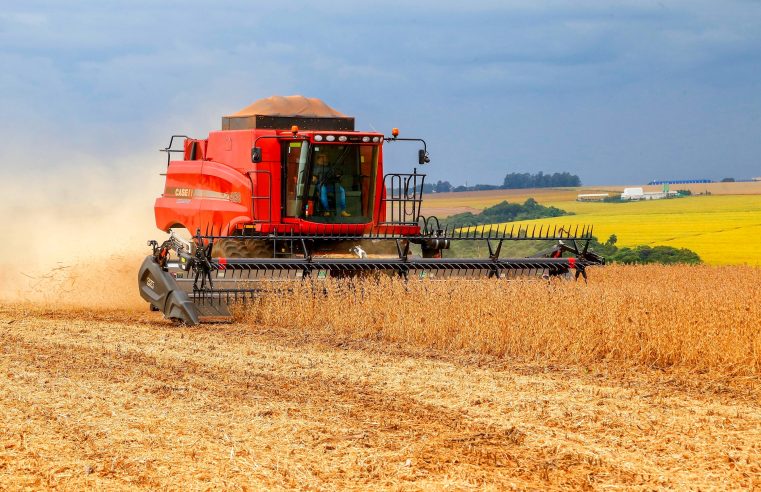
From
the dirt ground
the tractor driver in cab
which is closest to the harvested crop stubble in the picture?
the dirt ground

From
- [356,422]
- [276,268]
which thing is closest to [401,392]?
[356,422]

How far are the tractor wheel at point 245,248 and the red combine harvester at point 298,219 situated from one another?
0.05 feet

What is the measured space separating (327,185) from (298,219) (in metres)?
0.69

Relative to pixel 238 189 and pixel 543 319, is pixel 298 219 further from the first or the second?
pixel 543 319

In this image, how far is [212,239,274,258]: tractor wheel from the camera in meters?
14.4

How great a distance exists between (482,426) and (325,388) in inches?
71.0

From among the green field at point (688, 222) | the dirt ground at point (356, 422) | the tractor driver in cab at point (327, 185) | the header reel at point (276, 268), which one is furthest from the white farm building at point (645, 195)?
the dirt ground at point (356, 422)

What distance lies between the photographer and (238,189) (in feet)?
48.7

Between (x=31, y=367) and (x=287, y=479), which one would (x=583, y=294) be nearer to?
(x=31, y=367)

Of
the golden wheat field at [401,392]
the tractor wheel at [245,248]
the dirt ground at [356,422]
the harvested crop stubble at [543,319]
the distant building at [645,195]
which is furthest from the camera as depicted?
the distant building at [645,195]

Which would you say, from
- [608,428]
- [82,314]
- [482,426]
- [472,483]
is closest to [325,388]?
[482,426]

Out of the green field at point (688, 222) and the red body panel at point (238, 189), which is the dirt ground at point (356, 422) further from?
the green field at point (688, 222)

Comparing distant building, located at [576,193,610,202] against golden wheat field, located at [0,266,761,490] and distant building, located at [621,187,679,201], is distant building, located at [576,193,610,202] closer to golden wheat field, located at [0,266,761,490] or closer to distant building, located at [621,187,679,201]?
distant building, located at [621,187,679,201]

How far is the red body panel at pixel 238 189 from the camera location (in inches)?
574
